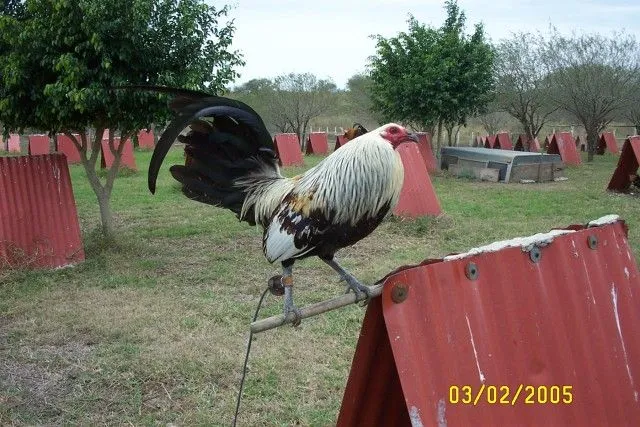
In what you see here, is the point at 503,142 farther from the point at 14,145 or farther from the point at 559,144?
the point at 14,145

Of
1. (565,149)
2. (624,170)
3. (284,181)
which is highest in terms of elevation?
(284,181)

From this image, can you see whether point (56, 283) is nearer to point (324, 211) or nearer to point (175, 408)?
point (175, 408)

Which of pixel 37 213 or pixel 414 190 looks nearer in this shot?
pixel 37 213

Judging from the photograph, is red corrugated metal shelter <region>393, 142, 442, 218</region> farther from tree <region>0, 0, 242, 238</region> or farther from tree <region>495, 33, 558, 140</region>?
tree <region>495, 33, 558, 140</region>

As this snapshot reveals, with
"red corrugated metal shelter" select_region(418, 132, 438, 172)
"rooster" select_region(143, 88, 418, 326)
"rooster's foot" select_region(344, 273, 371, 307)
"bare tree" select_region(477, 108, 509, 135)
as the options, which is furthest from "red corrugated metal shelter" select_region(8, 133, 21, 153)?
"rooster's foot" select_region(344, 273, 371, 307)

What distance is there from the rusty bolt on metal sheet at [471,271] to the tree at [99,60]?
199 inches

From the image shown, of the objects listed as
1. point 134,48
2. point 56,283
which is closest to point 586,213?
point 134,48

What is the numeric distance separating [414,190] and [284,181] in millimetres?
6186

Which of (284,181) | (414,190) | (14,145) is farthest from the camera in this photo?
(14,145)

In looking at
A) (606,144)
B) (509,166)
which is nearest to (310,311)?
(509,166)

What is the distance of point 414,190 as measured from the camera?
9.02 m

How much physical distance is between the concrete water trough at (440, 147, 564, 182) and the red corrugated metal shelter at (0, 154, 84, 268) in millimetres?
11359

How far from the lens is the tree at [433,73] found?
643 inches

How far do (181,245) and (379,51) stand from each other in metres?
11.5
